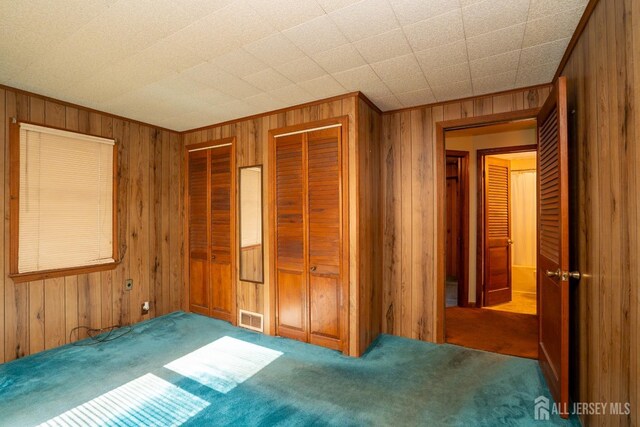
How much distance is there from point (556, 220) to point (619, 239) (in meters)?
0.76

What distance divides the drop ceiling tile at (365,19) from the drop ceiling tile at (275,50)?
0.40 metres

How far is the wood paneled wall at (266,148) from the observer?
2.81 meters

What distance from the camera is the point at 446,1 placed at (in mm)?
1637

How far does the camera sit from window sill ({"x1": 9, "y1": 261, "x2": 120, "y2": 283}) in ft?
9.08

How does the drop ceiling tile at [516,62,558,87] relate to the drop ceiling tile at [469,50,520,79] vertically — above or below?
below

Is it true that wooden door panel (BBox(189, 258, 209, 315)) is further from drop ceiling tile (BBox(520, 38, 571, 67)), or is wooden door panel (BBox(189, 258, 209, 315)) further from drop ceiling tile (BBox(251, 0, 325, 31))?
drop ceiling tile (BBox(520, 38, 571, 67))

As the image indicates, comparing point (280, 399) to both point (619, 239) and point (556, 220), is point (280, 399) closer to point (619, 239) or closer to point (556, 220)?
point (619, 239)

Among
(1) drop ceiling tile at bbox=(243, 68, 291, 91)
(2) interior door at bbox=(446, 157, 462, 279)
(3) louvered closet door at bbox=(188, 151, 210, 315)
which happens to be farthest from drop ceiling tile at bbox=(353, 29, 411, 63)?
(2) interior door at bbox=(446, 157, 462, 279)

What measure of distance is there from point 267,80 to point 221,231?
2039 mm

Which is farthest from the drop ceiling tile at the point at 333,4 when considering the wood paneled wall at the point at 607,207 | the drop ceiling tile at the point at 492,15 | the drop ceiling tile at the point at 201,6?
the wood paneled wall at the point at 607,207

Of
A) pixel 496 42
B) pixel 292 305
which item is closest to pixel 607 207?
pixel 496 42

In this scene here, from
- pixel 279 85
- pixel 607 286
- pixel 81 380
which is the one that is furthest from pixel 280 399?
pixel 279 85

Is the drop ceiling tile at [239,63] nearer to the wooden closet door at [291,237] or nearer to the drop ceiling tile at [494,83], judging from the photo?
the wooden closet door at [291,237]

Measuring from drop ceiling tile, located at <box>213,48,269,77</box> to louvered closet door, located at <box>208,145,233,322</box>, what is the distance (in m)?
1.43
